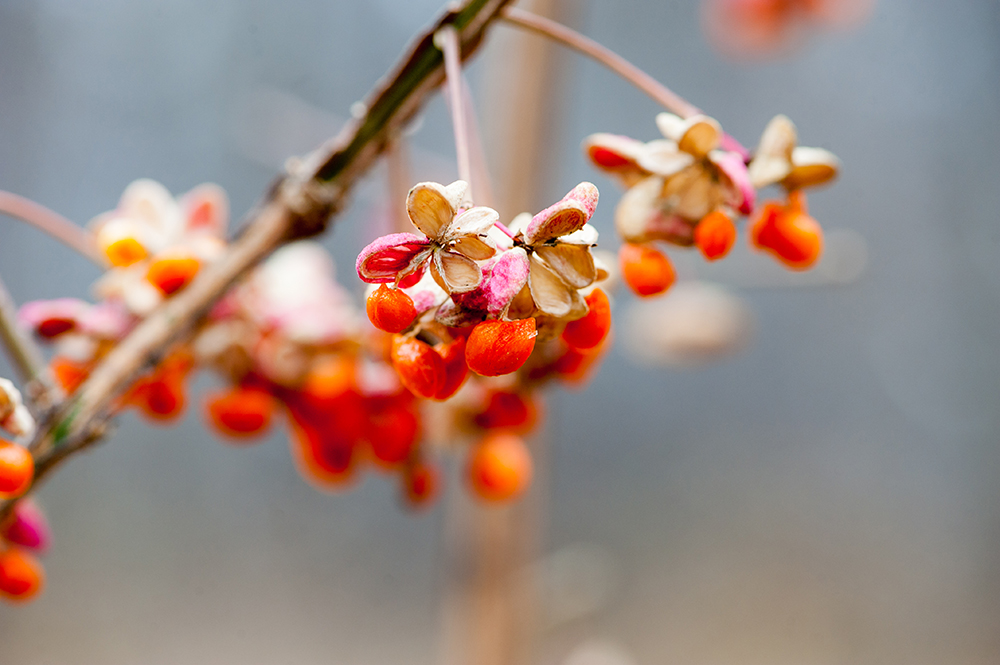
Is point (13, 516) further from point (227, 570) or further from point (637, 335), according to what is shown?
point (227, 570)

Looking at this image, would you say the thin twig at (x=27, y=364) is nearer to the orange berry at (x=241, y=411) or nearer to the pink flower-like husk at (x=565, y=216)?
the orange berry at (x=241, y=411)

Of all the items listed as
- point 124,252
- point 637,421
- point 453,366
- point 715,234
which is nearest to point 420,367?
point 453,366

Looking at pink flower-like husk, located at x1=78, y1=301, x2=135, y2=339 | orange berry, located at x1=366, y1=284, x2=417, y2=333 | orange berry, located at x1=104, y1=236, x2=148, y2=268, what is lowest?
orange berry, located at x1=366, y1=284, x2=417, y2=333

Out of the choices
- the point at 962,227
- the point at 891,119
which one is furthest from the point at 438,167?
the point at 962,227

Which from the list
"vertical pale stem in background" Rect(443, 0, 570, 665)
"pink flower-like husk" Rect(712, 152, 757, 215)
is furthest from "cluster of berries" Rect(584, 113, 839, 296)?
"vertical pale stem in background" Rect(443, 0, 570, 665)

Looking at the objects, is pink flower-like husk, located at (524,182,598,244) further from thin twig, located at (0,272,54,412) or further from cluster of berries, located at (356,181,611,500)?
thin twig, located at (0,272,54,412)

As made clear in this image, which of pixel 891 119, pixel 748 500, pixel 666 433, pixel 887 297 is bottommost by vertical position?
pixel 748 500

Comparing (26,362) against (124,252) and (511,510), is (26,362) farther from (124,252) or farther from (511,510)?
(511,510)
